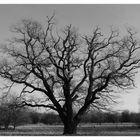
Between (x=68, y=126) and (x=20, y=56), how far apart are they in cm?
766

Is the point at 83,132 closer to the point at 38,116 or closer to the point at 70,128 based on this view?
the point at 70,128

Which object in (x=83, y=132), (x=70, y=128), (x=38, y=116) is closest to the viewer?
(x=70, y=128)

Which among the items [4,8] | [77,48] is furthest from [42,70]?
[4,8]

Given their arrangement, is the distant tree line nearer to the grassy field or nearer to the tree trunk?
the grassy field

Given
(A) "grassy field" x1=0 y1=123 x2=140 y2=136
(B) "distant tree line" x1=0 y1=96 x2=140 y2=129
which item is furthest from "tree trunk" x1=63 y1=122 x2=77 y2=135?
(B) "distant tree line" x1=0 y1=96 x2=140 y2=129

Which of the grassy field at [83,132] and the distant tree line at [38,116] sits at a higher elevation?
the distant tree line at [38,116]

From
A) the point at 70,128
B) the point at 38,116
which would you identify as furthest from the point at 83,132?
the point at 38,116

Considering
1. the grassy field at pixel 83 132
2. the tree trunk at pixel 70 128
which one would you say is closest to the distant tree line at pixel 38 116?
the grassy field at pixel 83 132

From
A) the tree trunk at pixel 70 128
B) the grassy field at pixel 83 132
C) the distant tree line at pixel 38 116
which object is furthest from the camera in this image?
the distant tree line at pixel 38 116

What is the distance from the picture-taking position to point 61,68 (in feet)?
78.5

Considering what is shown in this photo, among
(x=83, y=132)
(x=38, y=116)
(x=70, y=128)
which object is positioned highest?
(x=38, y=116)

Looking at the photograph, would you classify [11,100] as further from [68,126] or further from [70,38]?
[70,38]

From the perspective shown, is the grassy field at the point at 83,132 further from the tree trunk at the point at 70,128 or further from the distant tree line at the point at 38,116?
the distant tree line at the point at 38,116

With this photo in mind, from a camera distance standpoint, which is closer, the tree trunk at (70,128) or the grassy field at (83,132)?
the grassy field at (83,132)
